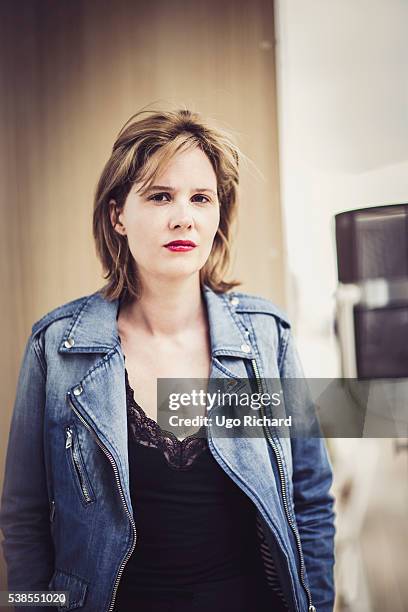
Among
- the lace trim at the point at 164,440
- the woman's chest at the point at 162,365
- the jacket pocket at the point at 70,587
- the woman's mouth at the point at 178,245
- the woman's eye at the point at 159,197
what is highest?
the woman's eye at the point at 159,197

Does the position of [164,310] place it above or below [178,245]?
below

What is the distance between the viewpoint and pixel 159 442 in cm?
116

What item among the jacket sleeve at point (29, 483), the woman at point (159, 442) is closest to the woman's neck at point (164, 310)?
the woman at point (159, 442)

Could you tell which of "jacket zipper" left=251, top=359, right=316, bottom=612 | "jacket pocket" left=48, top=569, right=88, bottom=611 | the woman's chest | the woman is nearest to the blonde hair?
the woman

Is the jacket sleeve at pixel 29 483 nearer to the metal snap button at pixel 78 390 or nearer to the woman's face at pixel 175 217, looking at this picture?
the metal snap button at pixel 78 390

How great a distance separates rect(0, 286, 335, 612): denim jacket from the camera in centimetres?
116

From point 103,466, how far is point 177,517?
193 millimetres

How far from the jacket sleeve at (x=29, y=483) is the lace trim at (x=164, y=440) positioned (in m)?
0.22

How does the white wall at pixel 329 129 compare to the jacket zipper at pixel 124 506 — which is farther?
the white wall at pixel 329 129

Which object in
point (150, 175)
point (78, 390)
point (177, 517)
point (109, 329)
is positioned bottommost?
point (177, 517)

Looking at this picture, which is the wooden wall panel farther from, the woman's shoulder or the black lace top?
the black lace top

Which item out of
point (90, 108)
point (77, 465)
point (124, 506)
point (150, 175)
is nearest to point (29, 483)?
point (77, 465)

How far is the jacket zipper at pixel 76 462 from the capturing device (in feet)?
3.83

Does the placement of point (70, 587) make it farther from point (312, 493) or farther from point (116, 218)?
point (116, 218)
